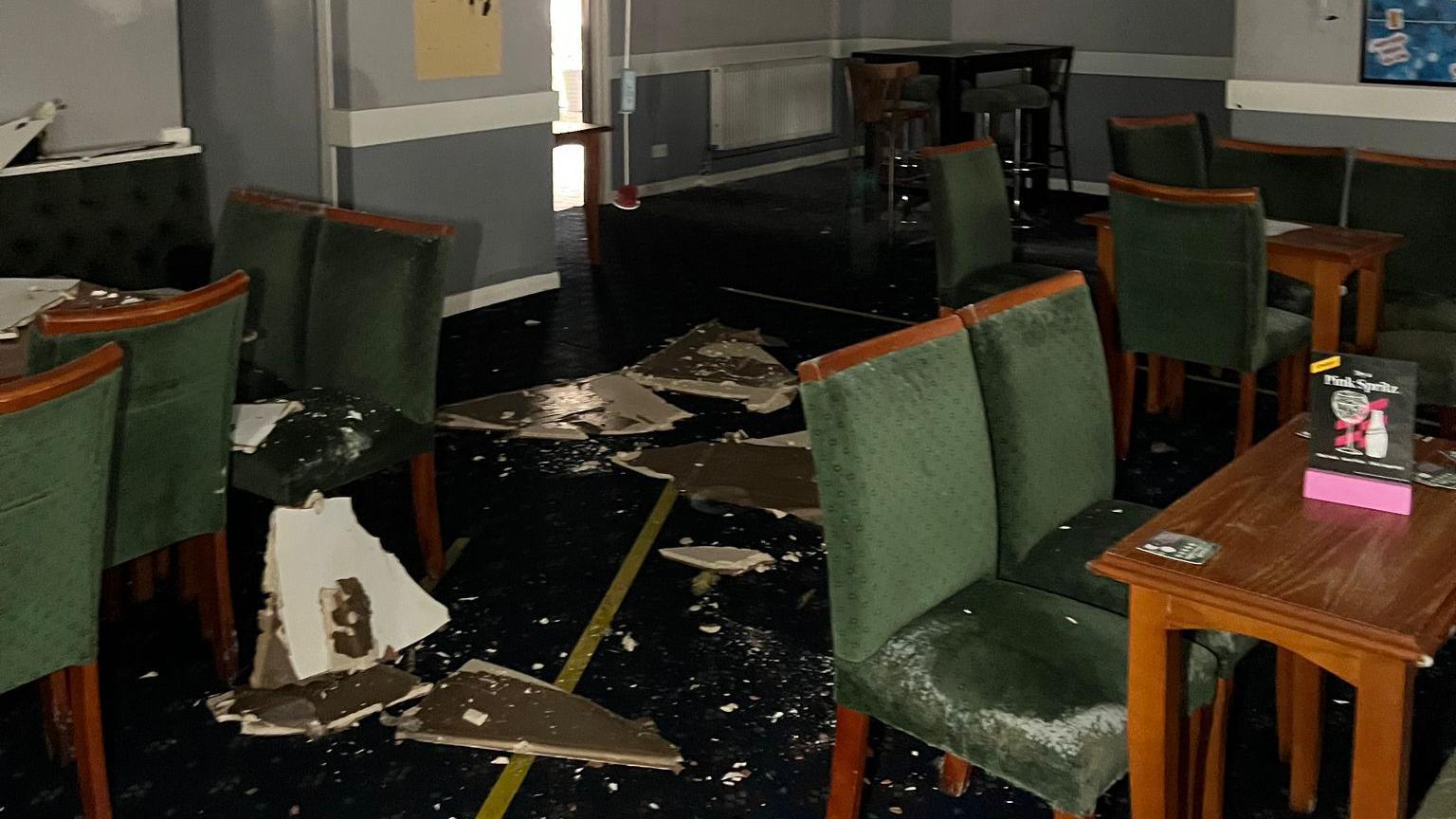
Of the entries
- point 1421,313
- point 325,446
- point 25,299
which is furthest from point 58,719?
point 1421,313

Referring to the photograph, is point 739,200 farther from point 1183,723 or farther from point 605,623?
point 1183,723

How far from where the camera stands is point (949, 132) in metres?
8.66

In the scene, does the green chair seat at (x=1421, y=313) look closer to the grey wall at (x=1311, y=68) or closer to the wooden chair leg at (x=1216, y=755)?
the grey wall at (x=1311, y=68)

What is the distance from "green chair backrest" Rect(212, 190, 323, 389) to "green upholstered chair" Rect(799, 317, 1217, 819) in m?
1.97

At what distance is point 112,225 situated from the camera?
5.02 m

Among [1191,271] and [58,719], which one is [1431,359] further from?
[58,719]

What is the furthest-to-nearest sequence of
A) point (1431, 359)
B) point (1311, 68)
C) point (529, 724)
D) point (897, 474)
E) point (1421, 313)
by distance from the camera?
point (1311, 68)
point (1421, 313)
point (1431, 359)
point (529, 724)
point (897, 474)

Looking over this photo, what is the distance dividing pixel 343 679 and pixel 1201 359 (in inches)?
101

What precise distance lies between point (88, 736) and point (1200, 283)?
3087 millimetres

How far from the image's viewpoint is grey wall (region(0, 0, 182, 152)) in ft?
16.1

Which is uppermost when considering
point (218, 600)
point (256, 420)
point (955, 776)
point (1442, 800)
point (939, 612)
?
point (256, 420)

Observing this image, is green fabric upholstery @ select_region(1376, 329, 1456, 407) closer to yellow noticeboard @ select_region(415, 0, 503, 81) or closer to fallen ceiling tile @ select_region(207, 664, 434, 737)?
fallen ceiling tile @ select_region(207, 664, 434, 737)

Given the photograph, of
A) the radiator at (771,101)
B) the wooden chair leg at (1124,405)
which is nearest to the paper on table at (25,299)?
the wooden chair leg at (1124,405)

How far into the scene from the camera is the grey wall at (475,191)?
597cm
